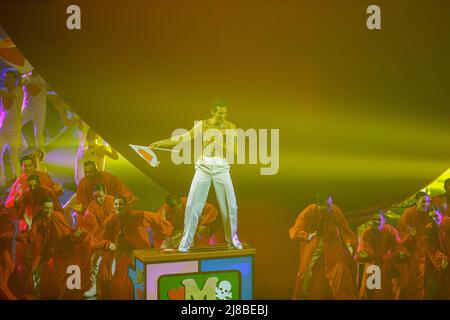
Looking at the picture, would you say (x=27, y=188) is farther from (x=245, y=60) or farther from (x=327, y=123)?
(x=327, y=123)

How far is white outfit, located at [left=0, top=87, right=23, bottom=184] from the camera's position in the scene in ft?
12.8

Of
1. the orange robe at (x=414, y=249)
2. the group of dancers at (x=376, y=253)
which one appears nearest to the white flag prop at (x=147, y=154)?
the group of dancers at (x=376, y=253)

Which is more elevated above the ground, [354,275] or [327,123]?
A: [327,123]

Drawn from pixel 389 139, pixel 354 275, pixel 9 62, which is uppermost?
pixel 9 62

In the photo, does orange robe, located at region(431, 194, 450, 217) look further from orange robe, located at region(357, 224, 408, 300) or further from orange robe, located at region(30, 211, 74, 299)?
orange robe, located at region(30, 211, 74, 299)

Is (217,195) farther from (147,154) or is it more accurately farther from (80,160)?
(80,160)

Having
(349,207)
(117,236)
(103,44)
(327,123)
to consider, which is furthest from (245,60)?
(117,236)

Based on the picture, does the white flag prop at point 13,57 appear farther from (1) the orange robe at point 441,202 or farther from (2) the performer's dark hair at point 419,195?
(1) the orange robe at point 441,202

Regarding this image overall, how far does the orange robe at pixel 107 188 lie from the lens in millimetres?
3869

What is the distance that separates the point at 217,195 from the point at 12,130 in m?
1.68

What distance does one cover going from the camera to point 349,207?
13.1 ft

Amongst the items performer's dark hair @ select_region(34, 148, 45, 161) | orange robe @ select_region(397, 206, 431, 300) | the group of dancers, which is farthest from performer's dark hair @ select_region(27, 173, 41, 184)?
orange robe @ select_region(397, 206, 431, 300)

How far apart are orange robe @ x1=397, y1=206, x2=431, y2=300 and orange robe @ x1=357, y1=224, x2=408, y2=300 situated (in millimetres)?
73

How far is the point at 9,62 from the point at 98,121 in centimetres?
83
